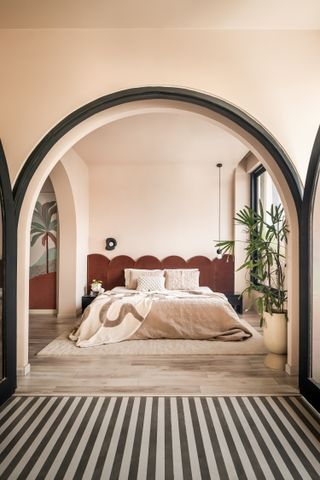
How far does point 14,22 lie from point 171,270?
4.33m

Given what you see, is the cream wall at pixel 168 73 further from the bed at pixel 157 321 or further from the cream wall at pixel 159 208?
the cream wall at pixel 159 208

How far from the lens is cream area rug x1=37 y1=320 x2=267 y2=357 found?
3648mm

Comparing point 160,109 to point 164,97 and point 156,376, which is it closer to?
point 164,97

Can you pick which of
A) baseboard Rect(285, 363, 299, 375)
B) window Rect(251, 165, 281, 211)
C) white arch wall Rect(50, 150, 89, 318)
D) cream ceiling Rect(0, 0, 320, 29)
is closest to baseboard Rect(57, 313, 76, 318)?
white arch wall Rect(50, 150, 89, 318)

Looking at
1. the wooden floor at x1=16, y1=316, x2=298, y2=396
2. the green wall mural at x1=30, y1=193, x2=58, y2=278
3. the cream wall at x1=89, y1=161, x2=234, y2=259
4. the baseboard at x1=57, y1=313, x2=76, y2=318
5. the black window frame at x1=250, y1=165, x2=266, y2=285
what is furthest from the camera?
the cream wall at x1=89, y1=161, x2=234, y2=259

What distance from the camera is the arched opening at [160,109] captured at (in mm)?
2852

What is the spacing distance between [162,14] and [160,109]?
78 centimetres

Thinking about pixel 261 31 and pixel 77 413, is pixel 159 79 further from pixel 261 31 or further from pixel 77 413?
pixel 77 413

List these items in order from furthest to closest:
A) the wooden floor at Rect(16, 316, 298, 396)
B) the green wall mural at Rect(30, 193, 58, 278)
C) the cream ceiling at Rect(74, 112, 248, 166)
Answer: the green wall mural at Rect(30, 193, 58, 278) < the cream ceiling at Rect(74, 112, 248, 166) < the wooden floor at Rect(16, 316, 298, 396)

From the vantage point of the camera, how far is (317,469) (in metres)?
1.75

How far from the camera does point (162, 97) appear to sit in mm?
2912

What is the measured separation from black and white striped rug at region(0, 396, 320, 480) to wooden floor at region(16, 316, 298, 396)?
15cm

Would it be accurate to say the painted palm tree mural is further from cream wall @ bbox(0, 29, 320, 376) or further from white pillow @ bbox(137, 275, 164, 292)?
cream wall @ bbox(0, 29, 320, 376)

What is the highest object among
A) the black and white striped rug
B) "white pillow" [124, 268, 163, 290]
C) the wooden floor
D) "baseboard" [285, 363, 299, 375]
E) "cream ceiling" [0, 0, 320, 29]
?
"cream ceiling" [0, 0, 320, 29]
